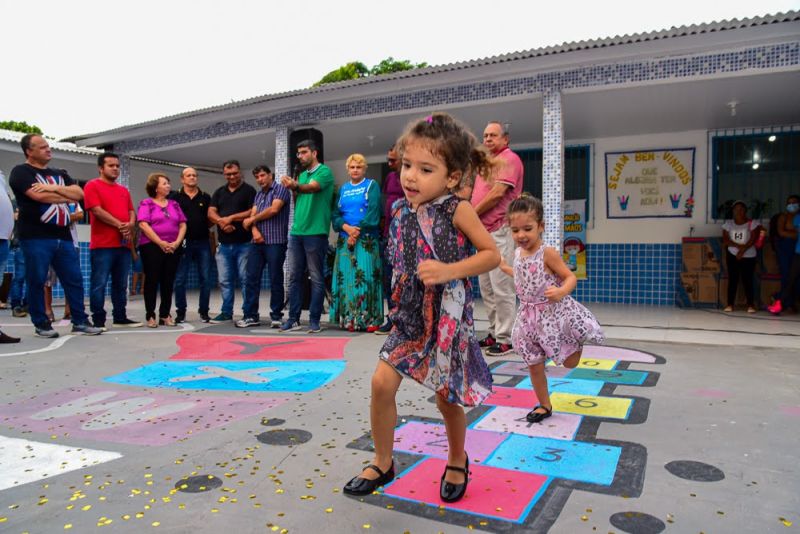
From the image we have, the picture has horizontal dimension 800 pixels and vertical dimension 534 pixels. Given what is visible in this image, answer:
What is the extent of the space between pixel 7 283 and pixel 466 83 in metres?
8.06

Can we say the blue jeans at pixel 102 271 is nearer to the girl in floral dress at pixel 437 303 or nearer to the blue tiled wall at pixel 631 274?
the girl in floral dress at pixel 437 303

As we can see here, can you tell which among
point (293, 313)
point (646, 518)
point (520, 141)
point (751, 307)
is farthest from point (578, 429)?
point (520, 141)

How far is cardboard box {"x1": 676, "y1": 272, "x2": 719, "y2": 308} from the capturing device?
8867 millimetres

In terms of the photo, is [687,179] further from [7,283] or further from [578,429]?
[7,283]

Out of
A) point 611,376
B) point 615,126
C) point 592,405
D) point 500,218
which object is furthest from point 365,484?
point 615,126

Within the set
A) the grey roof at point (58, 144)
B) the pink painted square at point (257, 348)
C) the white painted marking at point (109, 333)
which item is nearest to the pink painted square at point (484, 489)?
the pink painted square at point (257, 348)

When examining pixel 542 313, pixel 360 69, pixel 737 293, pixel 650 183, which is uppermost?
pixel 360 69

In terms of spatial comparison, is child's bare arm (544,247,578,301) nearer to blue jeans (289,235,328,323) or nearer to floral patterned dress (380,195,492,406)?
floral patterned dress (380,195,492,406)

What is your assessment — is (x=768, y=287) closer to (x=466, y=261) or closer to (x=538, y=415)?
(x=538, y=415)

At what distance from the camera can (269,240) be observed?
6.70 metres

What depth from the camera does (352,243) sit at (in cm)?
621

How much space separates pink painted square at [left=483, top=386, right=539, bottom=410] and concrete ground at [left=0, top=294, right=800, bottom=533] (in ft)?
0.07

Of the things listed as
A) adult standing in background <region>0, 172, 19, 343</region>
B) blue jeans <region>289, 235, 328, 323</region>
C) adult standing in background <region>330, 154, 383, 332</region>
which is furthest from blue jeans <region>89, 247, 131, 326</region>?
adult standing in background <region>330, 154, 383, 332</region>

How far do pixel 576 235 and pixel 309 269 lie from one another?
575 centimetres
